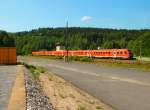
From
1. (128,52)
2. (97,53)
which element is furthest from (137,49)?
(128,52)

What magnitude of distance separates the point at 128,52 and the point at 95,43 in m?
120

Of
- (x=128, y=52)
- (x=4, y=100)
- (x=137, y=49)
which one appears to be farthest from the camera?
(x=137, y=49)

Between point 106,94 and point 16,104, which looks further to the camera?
point 106,94

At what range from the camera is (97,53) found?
298ft

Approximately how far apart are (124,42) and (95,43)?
112 ft

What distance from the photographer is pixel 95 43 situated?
195 metres

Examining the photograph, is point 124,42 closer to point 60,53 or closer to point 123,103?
point 60,53

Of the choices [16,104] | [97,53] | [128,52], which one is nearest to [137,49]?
[97,53]

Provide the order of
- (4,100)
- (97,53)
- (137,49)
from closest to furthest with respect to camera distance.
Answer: (4,100) < (97,53) < (137,49)

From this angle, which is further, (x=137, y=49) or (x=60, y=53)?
(x=60, y=53)

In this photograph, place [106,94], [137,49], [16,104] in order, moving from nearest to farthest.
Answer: [16,104] → [106,94] → [137,49]

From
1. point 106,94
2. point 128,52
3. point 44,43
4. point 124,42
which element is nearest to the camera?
point 106,94

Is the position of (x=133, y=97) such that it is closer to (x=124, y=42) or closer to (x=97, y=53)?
(x=97, y=53)

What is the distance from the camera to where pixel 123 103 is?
1433cm
